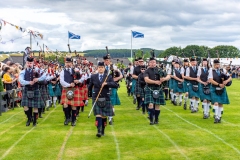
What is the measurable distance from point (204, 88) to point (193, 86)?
4.62 feet

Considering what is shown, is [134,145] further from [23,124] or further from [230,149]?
[23,124]

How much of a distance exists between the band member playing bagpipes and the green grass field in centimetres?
33

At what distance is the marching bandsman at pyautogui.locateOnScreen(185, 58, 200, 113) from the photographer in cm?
1302

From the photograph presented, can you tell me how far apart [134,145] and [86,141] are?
1.01 m

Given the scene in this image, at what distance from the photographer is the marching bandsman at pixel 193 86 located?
13016 millimetres

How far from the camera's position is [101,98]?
870 centimetres

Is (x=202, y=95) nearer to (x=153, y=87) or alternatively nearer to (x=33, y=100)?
(x=153, y=87)

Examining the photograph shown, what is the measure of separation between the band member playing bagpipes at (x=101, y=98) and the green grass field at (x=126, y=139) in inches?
13.0

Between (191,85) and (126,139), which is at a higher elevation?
(191,85)

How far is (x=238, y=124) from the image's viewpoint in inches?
409

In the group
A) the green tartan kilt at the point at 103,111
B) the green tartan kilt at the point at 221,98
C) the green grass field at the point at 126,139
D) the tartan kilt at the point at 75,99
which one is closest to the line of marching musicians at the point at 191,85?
the green tartan kilt at the point at 221,98

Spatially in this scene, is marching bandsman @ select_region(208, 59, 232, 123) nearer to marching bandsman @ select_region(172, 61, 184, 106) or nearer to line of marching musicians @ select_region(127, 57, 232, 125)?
line of marching musicians @ select_region(127, 57, 232, 125)

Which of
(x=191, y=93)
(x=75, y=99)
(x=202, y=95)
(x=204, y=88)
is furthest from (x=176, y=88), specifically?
(x=75, y=99)

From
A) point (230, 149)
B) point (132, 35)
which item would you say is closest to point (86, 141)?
point (230, 149)
